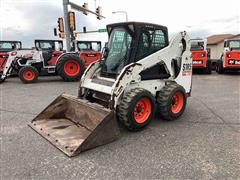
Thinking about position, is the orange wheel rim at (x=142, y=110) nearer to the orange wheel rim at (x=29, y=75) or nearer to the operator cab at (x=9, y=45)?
the orange wheel rim at (x=29, y=75)

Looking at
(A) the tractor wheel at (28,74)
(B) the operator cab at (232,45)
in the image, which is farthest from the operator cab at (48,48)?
(B) the operator cab at (232,45)

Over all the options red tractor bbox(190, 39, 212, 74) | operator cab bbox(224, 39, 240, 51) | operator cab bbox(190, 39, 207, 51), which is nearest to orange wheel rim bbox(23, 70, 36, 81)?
red tractor bbox(190, 39, 212, 74)

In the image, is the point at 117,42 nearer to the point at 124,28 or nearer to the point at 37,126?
the point at 124,28

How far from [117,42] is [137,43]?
558 millimetres

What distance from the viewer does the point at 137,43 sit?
4.40 m

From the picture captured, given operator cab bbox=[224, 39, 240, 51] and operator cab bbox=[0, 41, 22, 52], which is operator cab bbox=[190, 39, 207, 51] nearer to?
operator cab bbox=[224, 39, 240, 51]

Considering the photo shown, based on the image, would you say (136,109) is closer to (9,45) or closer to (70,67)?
(70,67)

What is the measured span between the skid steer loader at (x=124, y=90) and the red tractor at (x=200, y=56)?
29.0ft

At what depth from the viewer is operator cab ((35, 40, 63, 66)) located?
12.0m

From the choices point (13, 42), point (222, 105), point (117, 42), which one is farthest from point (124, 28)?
point (13, 42)

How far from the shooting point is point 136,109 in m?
4.15

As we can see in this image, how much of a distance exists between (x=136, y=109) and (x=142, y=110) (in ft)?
0.65

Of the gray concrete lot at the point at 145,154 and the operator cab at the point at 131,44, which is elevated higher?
the operator cab at the point at 131,44

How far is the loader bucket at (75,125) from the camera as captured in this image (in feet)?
11.3
